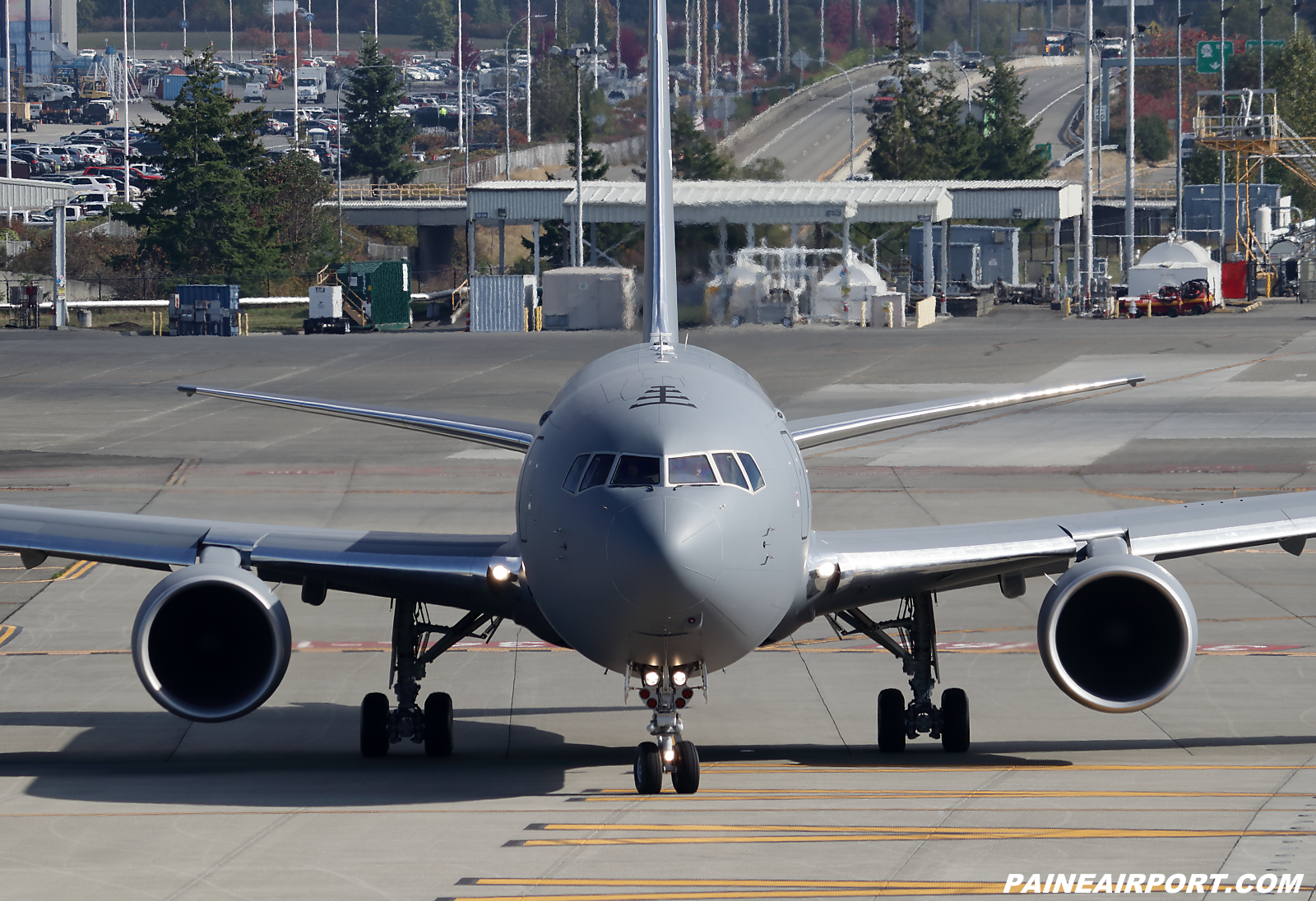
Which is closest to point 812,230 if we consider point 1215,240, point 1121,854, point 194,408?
point 1215,240

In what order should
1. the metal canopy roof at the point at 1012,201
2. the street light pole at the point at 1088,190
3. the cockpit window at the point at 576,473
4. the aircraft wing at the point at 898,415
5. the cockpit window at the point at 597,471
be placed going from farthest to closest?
the metal canopy roof at the point at 1012,201, the street light pole at the point at 1088,190, the aircraft wing at the point at 898,415, the cockpit window at the point at 576,473, the cockpit window at the point at 597,471

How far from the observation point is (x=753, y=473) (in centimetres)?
1548

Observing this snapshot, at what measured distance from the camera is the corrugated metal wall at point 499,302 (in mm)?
97062

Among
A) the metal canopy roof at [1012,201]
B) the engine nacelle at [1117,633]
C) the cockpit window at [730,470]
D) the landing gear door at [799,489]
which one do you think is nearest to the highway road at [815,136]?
the metal canopy roof at [1012,201]

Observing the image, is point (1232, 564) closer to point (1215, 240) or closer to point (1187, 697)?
point (1187, 697)

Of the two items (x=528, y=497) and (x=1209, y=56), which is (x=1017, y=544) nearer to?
(x=528, y=497)

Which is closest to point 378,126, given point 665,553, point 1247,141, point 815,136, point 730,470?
point 815,136

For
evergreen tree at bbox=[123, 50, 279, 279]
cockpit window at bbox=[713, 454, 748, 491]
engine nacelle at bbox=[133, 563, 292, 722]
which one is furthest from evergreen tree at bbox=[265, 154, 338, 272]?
cockpit window at bbox=[713, 454, 748, 491]

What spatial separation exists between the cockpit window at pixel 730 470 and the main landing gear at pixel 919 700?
4.47m

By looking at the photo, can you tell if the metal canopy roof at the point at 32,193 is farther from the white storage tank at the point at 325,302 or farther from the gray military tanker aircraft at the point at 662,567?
the gray military tanker aircraft at the point at 662,567

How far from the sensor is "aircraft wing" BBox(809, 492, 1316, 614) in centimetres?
1744

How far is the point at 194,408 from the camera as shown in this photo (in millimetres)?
62375

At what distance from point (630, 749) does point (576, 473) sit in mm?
5271

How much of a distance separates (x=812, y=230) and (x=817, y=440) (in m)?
114
